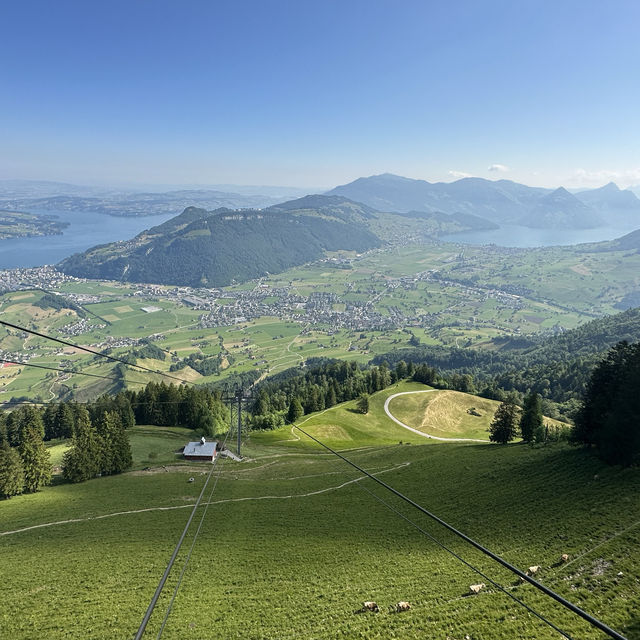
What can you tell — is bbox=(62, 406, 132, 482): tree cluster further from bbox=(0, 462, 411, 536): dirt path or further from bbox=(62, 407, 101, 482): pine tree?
bbox=(0, 462, 411, 536): dirt path

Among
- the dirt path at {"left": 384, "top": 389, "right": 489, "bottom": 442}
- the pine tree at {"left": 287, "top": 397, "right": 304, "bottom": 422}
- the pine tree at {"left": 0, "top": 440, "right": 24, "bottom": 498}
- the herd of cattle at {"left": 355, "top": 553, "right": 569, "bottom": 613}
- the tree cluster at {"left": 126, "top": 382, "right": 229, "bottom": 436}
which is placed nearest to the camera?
the herd of cattle at {"left": 355, "top": 553, "right": 569, "bottom": 613}

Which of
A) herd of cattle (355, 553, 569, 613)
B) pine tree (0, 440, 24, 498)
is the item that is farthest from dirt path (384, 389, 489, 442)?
pine tree (0, 440, 24, 498)

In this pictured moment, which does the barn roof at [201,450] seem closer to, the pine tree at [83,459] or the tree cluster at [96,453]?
the tree cluster at [96,453]

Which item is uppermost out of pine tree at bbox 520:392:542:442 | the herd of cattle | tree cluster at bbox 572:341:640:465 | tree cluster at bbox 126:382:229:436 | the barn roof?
tree cluster at bbox 572:341:640:465

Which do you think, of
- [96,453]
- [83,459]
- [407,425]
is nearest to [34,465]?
[83,459]

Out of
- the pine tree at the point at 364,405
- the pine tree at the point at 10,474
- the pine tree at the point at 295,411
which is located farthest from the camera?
the pine tree at the point at 364,405


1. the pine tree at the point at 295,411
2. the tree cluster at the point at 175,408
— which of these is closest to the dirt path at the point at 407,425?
the pine tree at the point at 295,411
